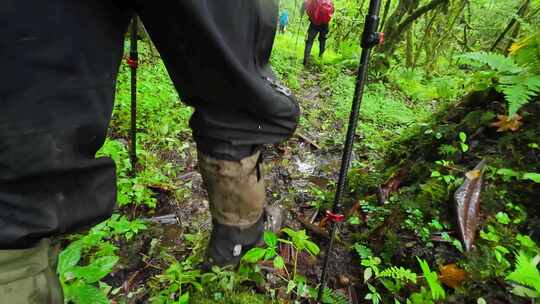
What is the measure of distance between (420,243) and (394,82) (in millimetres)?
5465

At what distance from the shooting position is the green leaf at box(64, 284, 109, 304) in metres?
1.21

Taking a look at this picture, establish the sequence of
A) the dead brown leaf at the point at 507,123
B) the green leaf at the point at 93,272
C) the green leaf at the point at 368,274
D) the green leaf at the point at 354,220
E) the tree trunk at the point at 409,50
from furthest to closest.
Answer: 1. the tree trunk at the point at 409,50
2. the green leaf at the point at 354,220
3. the dead brown leaf at the point at 507,123
4. the green leaf at the point at 368,274
5. the green leaf at the point at 93,272

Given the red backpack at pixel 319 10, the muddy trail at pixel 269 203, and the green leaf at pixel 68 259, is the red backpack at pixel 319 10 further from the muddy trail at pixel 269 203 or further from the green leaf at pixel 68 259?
the green leaf at pixel 68 259

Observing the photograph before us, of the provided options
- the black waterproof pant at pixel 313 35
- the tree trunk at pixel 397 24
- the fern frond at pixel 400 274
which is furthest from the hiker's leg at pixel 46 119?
the black waterproof pant at pixel 313 35

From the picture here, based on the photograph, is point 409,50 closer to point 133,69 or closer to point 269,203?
point 269,203

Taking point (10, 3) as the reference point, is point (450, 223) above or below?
below

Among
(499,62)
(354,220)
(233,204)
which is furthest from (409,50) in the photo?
(233,204)

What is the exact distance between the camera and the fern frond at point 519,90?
1717mm

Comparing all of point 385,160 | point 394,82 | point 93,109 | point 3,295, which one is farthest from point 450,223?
point 394,82

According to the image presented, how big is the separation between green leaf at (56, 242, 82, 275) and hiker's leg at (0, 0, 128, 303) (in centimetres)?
24

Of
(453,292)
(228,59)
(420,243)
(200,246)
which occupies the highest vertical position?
(228,59)

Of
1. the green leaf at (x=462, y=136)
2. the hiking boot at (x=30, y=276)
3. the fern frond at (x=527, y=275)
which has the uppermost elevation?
the green leaf at (x=462, y=136)

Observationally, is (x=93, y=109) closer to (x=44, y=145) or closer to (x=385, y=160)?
(x=44, y=145)

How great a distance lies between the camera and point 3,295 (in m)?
0.91
